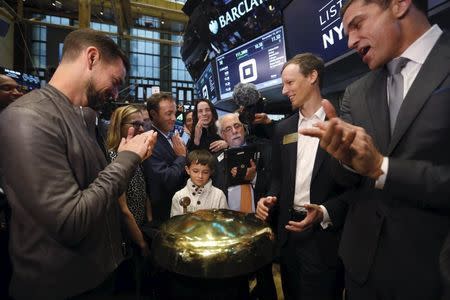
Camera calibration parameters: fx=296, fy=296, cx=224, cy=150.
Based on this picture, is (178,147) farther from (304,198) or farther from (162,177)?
(304,198)

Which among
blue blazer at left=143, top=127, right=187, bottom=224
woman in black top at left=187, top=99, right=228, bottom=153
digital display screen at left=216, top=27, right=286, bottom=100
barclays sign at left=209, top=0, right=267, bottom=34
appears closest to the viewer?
blue blazer at left=143, top=127, right=187, bottom=224

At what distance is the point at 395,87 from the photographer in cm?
114

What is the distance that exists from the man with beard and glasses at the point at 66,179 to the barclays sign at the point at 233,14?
4.12m

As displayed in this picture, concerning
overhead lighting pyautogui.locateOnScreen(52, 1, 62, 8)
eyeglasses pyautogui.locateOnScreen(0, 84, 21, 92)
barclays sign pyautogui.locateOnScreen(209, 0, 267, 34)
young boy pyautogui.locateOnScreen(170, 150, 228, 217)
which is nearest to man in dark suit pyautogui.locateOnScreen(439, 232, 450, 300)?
young boy pyautogui.locateOnScreen(170, 150, 228, 217)

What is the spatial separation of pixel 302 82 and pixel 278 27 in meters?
2.89

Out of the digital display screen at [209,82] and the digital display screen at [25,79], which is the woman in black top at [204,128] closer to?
the digital display screen at [209,82]

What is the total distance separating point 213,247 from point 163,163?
57.4 inches

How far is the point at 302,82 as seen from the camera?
1.97m

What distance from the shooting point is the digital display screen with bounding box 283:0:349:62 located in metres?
2.91

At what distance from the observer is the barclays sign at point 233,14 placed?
4.97 meters

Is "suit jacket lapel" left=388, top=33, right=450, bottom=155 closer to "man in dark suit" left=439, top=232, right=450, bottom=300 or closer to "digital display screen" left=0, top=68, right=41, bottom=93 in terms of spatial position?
"man in dark suit" left=439, top=232, right=450, bottom=300

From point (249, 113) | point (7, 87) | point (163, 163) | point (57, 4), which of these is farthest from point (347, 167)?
point (57, 4)

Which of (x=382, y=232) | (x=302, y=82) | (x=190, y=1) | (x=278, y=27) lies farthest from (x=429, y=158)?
(x=190, y=1)

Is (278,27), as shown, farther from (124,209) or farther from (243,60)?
(124,209)
